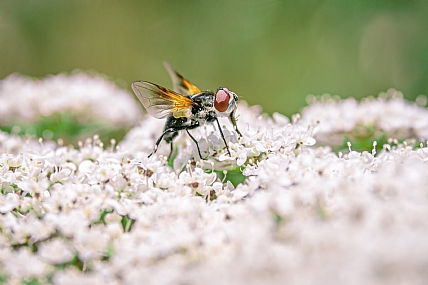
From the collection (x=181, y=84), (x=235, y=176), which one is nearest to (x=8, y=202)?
(x=235, y=176)

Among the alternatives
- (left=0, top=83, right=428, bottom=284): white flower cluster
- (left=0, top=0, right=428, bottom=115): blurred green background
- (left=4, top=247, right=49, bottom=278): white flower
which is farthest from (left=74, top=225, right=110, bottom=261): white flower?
(left=0, top=0, right=428, bottom=115): blurred green background

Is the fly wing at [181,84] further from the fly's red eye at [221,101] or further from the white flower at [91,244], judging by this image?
the white flower at [91,244]

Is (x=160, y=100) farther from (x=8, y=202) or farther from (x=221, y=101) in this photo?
(x=8, y=202)

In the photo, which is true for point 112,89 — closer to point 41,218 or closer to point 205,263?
point 41,218

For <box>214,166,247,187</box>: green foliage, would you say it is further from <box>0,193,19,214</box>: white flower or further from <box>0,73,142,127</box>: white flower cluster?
A: <box>0,73,142,127</box>: white flower cluster

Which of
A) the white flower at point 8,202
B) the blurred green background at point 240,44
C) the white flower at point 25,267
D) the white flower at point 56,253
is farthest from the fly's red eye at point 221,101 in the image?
the blurred green background at point 240,44

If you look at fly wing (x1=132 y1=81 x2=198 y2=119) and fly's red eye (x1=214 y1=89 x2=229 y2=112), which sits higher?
fly's red eye (x1=214 y1=89 x2=229 y2=112)
